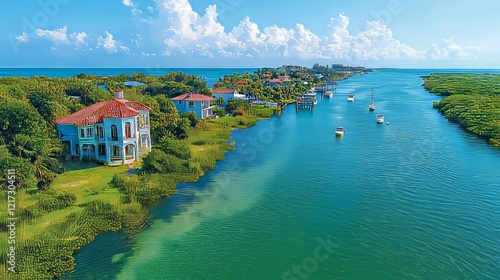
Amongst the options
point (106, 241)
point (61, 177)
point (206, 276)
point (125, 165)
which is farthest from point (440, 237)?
point (61, 177)

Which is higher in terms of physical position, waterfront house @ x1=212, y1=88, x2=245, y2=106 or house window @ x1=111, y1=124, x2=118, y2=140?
waterfront house @ x1=212, y1=88, x2=245, y2=106

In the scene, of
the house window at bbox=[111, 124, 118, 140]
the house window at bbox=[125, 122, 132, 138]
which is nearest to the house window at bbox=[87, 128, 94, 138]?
the house window at bbox=[111, 124, 118, 140]

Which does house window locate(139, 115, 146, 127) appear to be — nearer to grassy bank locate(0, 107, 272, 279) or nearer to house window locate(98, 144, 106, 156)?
house window locate(98, 144, 106, 156)

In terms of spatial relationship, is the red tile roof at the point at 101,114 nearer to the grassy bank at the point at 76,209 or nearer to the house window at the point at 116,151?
the house window at the point at 116,151

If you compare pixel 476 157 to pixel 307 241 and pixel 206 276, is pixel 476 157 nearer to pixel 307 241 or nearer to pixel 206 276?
pixel 307 241

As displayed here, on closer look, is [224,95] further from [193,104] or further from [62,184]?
[62,184]

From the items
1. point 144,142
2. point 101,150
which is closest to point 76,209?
point 101,150

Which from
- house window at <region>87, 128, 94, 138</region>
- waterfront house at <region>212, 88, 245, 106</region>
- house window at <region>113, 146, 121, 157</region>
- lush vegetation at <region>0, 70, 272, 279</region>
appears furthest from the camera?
waterfront house at <region>212, 88, 245, 106</region>
